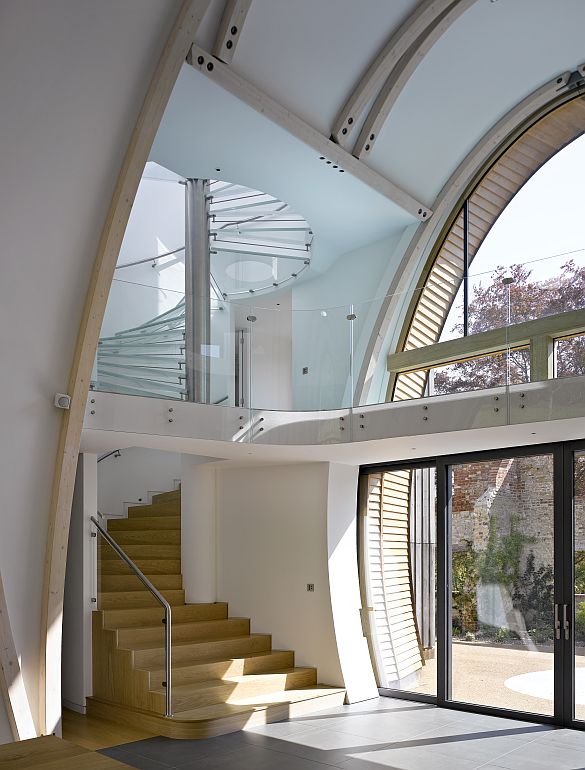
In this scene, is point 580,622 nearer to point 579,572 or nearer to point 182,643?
point 579,572

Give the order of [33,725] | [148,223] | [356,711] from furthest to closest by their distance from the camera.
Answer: [148,223] < [356,711] < [33,725]

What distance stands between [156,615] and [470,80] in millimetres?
6688

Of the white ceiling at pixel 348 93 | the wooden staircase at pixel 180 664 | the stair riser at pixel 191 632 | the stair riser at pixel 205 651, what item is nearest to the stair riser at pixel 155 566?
the wooden staircase at pixel 180 664

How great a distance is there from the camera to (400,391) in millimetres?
8469

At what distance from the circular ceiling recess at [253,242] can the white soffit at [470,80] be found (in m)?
1.53

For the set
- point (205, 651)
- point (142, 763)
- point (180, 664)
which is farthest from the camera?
point (205, 651)

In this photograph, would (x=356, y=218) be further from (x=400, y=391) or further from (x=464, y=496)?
(x=464, y=496)

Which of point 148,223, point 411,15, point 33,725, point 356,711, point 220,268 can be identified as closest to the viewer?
point 33,725

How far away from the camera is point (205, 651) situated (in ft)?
28.9

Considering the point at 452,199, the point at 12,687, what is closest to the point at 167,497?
the point at 452,199

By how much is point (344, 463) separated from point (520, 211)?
346 cm

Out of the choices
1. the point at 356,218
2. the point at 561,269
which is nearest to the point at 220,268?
the point at 356,218

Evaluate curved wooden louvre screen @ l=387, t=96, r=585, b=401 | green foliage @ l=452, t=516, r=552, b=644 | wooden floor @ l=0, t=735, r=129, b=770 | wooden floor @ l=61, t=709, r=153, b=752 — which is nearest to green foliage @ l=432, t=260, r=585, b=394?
curved wooden louvre screen @ l=387, t=96, r=585, b=401

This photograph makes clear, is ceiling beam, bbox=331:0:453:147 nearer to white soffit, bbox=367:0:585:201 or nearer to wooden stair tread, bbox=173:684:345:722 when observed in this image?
white soffit, bbox=367:0:585:201
